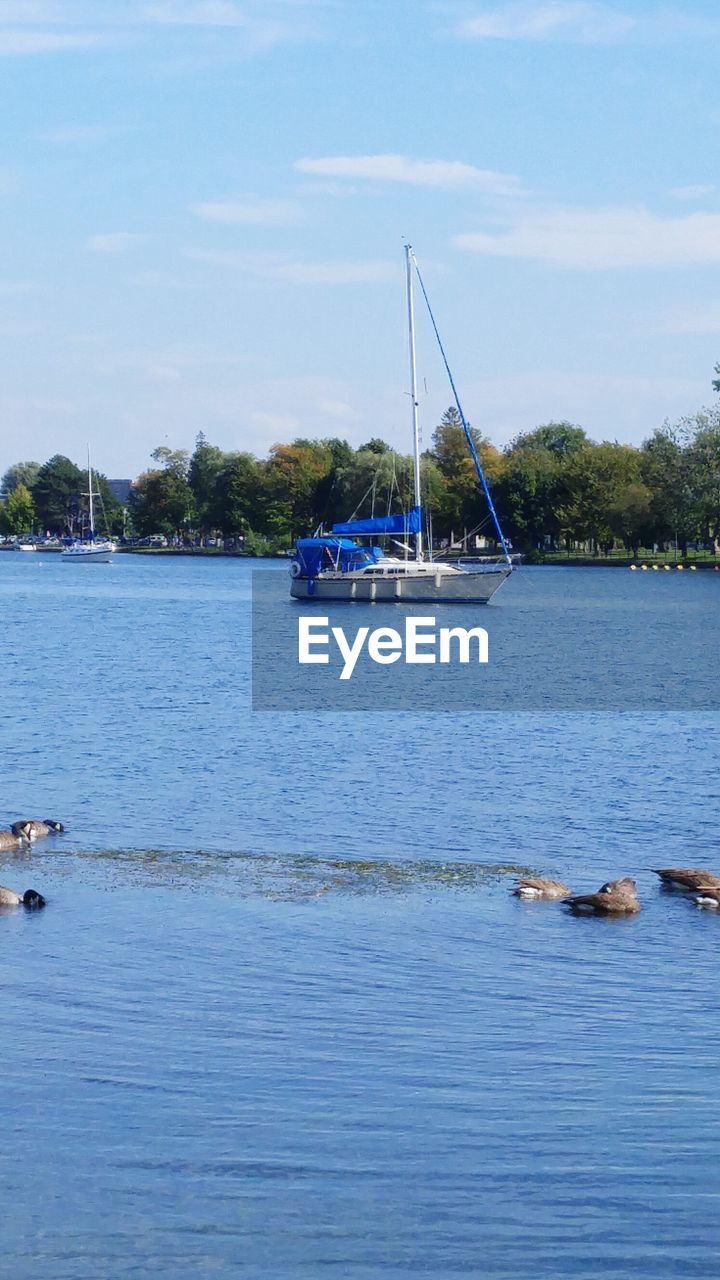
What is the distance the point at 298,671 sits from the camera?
66.7 metres

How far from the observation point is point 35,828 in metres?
26.5

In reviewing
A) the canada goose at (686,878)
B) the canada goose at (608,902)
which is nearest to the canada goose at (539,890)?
the canada goose at (608,902)

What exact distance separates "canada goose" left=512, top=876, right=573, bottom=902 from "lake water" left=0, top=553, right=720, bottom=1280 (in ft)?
0.73

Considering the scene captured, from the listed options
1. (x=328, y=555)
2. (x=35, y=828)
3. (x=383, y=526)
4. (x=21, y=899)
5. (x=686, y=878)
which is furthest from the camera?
(x=328, y=555)

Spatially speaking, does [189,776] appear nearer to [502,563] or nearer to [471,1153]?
[471,1153]

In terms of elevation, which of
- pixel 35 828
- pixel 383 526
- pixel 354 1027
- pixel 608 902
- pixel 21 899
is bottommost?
pixel 354 1027

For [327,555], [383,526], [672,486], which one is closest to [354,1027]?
[383,526]

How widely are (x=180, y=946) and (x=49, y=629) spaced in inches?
2971

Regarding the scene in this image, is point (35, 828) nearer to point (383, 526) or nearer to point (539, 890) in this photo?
point (539, 890)

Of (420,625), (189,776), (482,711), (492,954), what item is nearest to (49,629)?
(420,625)

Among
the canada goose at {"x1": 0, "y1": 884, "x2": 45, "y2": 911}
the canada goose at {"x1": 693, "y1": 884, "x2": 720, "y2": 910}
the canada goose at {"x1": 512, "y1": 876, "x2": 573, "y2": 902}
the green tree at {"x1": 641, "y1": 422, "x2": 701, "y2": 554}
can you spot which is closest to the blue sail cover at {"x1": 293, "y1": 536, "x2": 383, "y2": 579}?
the green tree at {"x1": 641, "y1": 422, "x2": 701, "y2": 554}

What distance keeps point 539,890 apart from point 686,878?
83.6 inches

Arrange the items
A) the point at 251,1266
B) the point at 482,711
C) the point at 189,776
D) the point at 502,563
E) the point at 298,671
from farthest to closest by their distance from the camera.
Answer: the point at 502,563 → the point at 298,671 → the point at 482,711 → the point at 189,776 → the point at 251,1266

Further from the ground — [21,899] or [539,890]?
[21,899]
